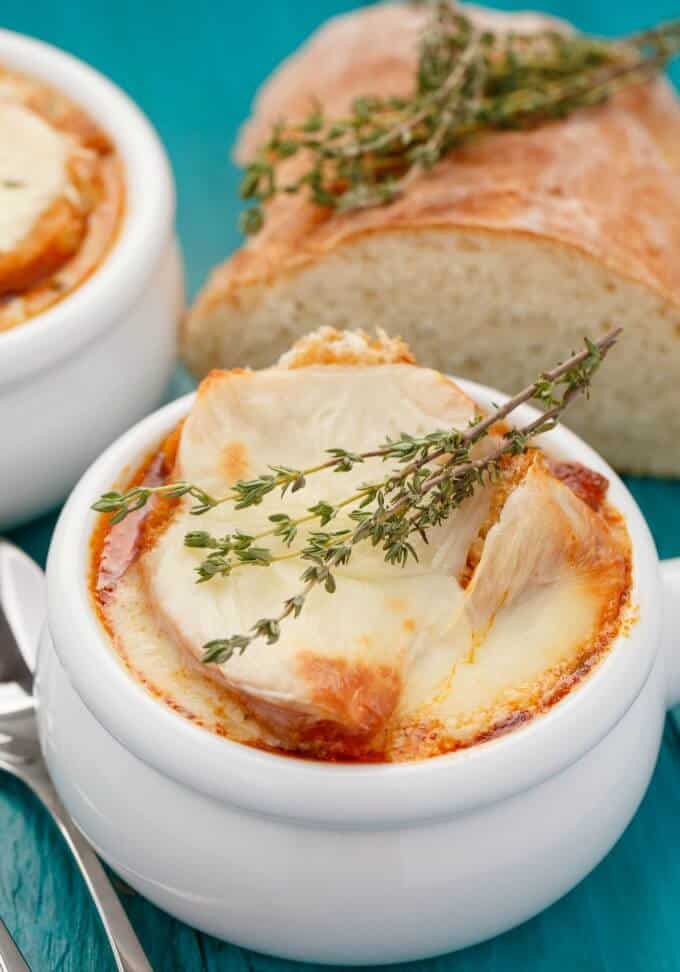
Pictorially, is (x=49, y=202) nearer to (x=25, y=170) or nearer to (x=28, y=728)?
(x=25, y=170)

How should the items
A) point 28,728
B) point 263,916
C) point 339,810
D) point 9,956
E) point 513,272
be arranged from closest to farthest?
1. point 339,810
2. point 263,916
3. point 9,956
4. point 28,728
5. point 513,272

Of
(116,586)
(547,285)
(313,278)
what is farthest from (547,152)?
(116,586)

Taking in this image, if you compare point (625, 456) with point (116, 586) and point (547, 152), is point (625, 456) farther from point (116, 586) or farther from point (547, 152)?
point (116, 586)

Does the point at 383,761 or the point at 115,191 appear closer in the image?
the point at 383,761

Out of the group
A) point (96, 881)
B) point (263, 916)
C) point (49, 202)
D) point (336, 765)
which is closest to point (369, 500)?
point (336, 765)

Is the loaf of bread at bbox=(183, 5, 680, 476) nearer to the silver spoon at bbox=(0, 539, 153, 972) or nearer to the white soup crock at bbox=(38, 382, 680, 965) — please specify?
the silver spoon at bbox=(0, 539, 153, 972)

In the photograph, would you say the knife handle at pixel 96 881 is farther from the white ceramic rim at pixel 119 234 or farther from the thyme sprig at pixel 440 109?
the thyme sprig at pixel 440 109

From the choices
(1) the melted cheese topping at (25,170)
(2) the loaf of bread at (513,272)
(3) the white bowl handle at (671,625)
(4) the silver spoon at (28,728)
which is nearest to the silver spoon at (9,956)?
(4) the silver spoon at (28,728)
